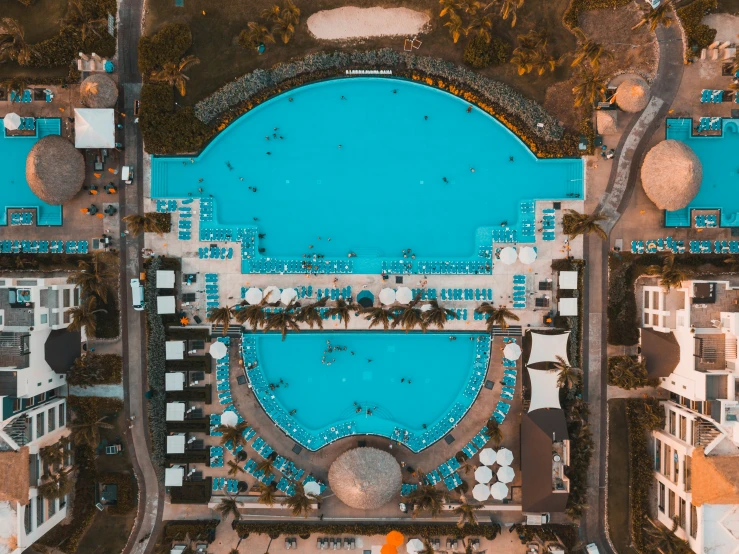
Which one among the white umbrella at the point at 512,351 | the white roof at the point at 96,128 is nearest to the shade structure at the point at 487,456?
the white umbrella at the point at 512,351

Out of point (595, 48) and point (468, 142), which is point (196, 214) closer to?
point (468, 142)

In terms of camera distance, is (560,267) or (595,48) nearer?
(595,48)

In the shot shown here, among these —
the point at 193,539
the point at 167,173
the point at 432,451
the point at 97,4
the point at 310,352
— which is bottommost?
the point at 193,539

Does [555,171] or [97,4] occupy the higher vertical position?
[97,4]

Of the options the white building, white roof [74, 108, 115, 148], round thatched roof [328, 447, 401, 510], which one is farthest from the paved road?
the white building

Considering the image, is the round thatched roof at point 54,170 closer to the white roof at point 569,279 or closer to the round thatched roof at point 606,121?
the white roof at point 569,279

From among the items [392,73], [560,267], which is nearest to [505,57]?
[392,73]

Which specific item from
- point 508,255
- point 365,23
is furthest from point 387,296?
point 365,23
